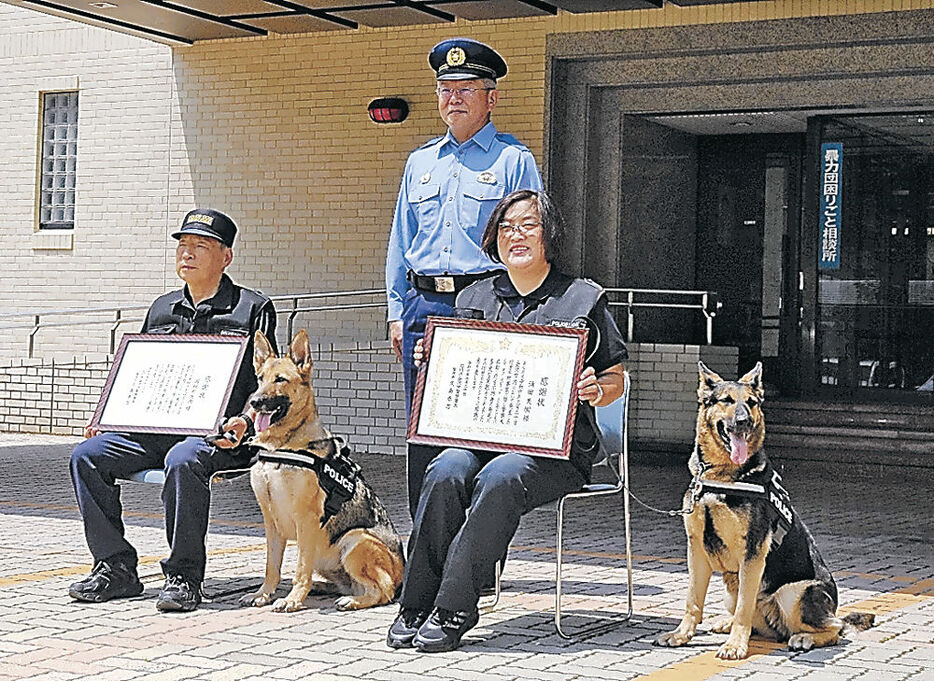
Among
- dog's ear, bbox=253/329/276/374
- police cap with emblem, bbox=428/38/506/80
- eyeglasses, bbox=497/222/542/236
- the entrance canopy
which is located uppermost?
the entrance canopy

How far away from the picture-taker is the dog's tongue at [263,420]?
6.03 m

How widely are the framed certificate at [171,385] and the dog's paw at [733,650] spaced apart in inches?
94.3

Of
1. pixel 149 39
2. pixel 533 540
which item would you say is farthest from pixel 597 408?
pixel 149 39

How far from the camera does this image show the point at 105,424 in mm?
6547

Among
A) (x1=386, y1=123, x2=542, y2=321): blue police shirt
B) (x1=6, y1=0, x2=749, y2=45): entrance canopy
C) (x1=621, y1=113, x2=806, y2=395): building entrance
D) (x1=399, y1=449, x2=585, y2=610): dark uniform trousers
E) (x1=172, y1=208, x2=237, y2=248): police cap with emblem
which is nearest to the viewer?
(x1=399, y1=449, x2=585, y2=610): dark uniform trousers

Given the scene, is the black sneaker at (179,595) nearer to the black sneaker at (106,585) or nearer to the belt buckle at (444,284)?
the black sneaker at (106,585)

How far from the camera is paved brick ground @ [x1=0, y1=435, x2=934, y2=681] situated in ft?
16.9

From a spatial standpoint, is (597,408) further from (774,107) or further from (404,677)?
(774,107)

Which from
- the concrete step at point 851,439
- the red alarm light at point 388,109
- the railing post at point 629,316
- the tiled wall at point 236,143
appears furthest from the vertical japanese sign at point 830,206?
the red alarm light at point 388,109

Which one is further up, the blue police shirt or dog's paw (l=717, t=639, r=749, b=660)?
the blue police shirt

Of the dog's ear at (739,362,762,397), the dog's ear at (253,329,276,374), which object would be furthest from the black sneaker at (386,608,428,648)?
the dog's ear at (739,362,762,397)

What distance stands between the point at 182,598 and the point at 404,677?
4.87ft

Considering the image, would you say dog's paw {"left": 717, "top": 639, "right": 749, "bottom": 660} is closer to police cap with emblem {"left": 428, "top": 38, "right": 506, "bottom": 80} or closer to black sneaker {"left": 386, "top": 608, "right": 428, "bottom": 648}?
black sneaker {"left": 386, "top": 608, "right": 428, "bottom": 648}

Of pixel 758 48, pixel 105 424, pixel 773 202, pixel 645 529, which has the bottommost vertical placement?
pixel 645 529
